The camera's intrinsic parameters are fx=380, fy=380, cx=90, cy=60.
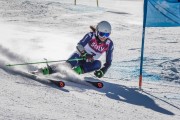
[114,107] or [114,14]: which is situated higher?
[114,14]

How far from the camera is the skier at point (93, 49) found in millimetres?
8812

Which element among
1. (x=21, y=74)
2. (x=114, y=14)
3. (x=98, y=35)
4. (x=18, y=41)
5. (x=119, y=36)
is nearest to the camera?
(x=21, y=74)

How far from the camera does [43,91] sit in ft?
23.7

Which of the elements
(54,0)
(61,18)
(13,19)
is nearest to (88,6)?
(54,0)

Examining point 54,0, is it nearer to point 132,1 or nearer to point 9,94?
point 132,1

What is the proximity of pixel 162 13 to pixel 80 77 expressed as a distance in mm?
2324

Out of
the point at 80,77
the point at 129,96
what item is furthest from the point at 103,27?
the point at 129,96

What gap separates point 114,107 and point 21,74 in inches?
87.8

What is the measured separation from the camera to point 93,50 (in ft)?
Result: 30.3

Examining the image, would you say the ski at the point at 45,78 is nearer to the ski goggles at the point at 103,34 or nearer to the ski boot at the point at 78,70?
the ski boot at the point at 78,70

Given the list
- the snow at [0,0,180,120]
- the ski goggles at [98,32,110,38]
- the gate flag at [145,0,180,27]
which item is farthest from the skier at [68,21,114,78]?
the gate flag at [145,0,180,27]

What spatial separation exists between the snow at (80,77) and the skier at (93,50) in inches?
12.6

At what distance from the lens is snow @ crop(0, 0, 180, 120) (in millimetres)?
6605

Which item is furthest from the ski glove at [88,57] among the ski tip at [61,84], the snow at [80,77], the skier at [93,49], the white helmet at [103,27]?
the ski tip at [61,84]
